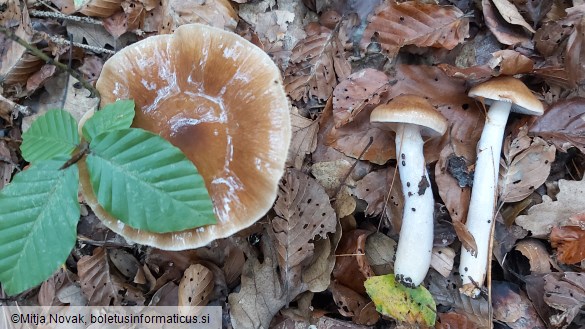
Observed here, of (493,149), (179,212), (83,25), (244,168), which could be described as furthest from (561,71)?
(83,25)

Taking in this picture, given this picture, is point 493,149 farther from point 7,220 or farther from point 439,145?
point 7,220

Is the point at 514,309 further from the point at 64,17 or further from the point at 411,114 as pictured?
the point at 64,17

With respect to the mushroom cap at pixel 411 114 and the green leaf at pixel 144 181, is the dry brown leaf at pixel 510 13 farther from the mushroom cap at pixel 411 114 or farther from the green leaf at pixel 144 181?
the green leaf at pixel 144 181

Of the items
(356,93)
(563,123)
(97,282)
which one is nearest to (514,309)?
(563,123)

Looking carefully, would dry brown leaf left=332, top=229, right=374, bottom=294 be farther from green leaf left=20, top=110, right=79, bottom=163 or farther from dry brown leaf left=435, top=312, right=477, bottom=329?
green leaf left=20, top=110, right=79, bottom=163

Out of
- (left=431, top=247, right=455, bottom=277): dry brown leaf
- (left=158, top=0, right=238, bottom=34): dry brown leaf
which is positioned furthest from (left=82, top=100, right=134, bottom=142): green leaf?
(left=431, top=247, right=455, bottom=277): dry brown leaf

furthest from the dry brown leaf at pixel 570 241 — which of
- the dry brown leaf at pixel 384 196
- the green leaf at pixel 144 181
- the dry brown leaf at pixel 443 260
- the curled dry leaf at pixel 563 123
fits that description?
the green leaf at pixel 144 181
